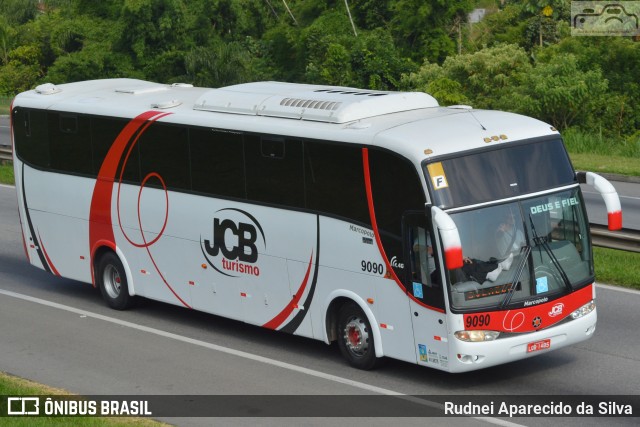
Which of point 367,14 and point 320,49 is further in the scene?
point 367,14

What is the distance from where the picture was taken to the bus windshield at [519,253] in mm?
11648

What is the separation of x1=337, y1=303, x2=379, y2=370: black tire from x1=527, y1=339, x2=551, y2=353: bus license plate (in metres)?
1.82

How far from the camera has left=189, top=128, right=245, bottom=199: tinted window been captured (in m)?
14.3

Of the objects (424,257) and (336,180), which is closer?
(424,257)

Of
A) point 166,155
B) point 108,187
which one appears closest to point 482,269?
point 166,155

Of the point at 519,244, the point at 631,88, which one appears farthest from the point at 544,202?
the point at 631,88

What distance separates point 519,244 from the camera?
11.9 m

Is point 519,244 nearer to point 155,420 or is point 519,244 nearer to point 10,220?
point 155,420

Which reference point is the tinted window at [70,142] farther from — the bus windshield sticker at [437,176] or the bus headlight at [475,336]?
the bus headlight at [475,336]

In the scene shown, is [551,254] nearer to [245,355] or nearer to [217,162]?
[245,355]

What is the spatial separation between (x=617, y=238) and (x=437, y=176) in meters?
6.78

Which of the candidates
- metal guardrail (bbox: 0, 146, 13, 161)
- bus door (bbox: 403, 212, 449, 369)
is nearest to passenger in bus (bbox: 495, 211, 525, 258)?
bus door (bbox: 403, 212, 449, 369)

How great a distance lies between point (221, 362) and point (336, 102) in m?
3.53

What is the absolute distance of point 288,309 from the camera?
45.5ft
